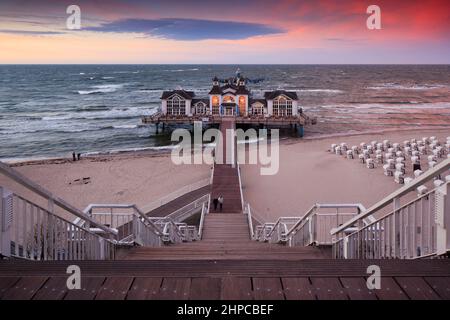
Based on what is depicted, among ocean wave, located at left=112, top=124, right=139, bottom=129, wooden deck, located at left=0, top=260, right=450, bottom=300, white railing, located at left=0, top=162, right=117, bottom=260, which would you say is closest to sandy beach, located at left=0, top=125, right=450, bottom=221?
white railing, located at left=0, top=162, right=117, bottom=260

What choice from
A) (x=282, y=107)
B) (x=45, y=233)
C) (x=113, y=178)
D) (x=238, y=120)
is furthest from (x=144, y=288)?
(x=282, y=107)

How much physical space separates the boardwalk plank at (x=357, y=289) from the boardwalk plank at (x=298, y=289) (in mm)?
270

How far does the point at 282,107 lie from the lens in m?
52.2

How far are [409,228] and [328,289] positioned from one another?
6.75 ft

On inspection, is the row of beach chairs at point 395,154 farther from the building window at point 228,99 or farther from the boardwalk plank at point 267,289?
the boardwalk plank at point 267,289

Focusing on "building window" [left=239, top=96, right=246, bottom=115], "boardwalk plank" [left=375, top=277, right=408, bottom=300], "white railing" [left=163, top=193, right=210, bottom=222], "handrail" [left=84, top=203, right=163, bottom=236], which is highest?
"building window" [left=239, top=96, right=246, bottom=115]

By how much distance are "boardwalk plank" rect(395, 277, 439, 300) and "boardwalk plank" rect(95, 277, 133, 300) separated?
6.77ft

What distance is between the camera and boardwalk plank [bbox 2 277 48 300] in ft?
11.8

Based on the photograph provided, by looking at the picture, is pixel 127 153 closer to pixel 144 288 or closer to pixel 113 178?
pixel 113 178

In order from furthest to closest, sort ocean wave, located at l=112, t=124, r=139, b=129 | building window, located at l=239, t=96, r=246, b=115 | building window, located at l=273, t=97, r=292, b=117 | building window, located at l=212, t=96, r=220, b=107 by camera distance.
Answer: ocean wave, located at l=112, t=124, r=139, b=129, building window, located at l=239, t=96, r=246, b=115, building window, located at l=212, t=96, r=220, b=107, building window, located at l=273, t=97, r=292, b=117

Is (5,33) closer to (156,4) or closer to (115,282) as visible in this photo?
(156,4)

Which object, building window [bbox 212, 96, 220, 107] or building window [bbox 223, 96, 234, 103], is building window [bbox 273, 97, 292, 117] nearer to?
building window [bbox 223, 96, 234, 103]

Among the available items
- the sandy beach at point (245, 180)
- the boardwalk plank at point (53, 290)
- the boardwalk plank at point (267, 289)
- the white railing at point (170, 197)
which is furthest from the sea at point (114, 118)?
the boardwalk plank at point (267, 289)
